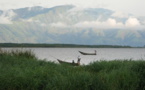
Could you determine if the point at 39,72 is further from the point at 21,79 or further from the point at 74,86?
the point at 74,86

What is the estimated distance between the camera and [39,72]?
13719 millimetres

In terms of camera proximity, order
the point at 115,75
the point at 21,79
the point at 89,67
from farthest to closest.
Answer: the point at 89,67 < the point at 115,75 < the point at 21,79

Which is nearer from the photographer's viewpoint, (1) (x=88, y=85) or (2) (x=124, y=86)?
(1) (x=88, y=85)

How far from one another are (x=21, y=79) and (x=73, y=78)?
2.18 meters


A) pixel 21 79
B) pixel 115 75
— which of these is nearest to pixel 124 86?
pixel 115 75

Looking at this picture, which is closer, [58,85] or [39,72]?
[58,85]

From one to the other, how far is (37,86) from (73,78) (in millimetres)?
1490

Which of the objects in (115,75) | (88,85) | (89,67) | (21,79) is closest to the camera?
(88,85)

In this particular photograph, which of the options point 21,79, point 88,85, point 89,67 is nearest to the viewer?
point 88,85

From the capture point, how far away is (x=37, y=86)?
41.7 feet

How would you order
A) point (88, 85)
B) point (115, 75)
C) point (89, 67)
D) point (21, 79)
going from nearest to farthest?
1. point (88, 85)
2. point (21, 79)
3. point (115, 75)
4. point (89, 67)

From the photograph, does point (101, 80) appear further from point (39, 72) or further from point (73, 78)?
point (39, 72)

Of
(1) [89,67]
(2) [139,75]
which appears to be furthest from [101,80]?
(1) [89,67]

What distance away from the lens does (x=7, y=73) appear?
1345cm
